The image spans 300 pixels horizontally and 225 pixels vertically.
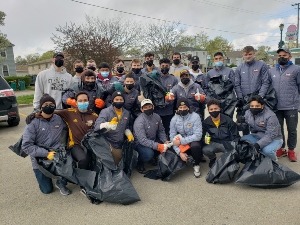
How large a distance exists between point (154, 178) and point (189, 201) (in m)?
0.88

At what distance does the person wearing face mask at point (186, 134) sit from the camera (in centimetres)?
445

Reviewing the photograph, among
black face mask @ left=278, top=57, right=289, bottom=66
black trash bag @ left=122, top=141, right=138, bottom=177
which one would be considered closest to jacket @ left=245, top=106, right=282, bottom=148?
black face mask @ left=278, top=57, right=289, bottom=66

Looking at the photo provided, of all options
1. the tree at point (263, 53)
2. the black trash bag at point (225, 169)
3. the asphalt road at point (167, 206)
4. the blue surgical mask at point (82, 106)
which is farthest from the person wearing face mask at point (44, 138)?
the tree at point (263, 53)

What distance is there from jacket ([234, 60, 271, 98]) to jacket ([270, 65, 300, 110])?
0.56 feet

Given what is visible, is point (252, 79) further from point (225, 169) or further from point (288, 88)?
point (225, 169)

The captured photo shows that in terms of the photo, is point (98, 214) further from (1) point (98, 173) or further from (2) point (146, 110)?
(2) point (146, 110)

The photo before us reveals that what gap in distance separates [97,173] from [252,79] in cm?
315

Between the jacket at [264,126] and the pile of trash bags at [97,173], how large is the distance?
2179 mm

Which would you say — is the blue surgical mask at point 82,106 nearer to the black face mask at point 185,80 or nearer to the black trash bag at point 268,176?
the black face mask at point 185,80

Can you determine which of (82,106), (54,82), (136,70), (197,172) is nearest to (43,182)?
(82,106)

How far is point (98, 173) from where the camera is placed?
3.72 metres

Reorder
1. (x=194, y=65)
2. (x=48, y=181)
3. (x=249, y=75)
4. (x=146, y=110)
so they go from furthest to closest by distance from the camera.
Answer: (x=194, y=65) < (x=249, y=75) < (x=146, y=110) < (x=48, y=181)

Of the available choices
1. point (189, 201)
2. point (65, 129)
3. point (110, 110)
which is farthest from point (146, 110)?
point (189, 201)

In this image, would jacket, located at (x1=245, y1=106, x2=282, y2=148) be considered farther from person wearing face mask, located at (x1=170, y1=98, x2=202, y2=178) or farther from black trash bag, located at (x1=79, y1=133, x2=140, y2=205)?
black trash bag, located at (x1=79, y1=133, x2=140, y2=205)
